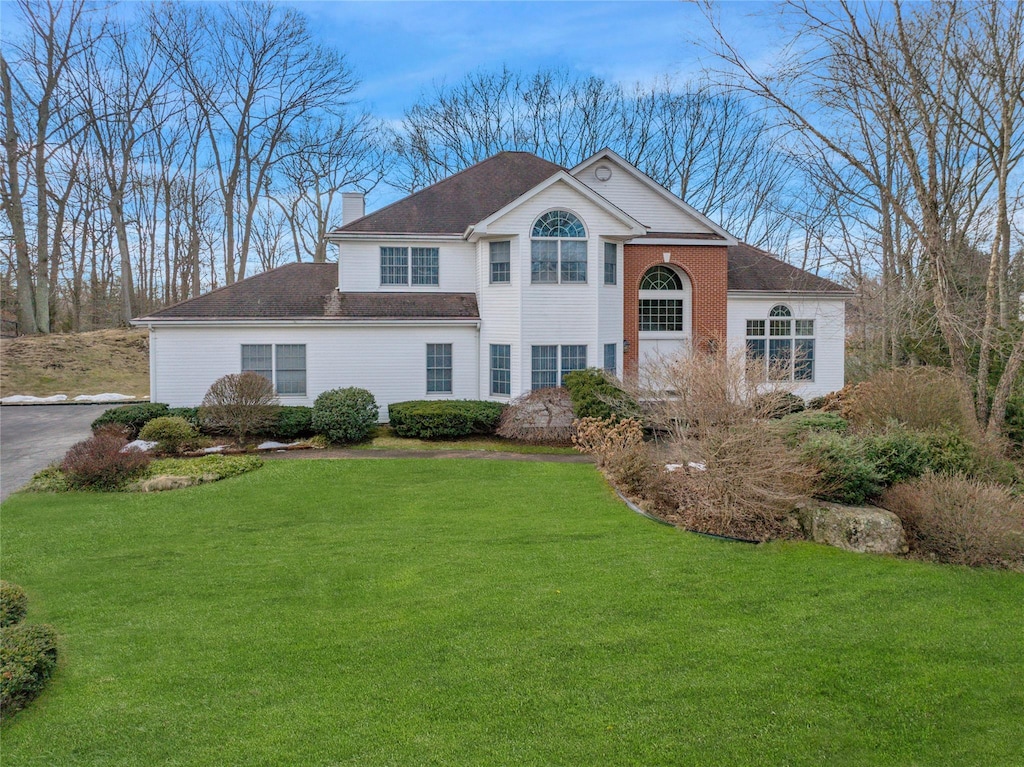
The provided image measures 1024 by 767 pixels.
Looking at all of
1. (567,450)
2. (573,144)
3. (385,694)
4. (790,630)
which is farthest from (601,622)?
(573,144)

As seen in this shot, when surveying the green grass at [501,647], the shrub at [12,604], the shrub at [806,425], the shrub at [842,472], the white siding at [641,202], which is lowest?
the green grass at [501,647]

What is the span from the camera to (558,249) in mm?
17359

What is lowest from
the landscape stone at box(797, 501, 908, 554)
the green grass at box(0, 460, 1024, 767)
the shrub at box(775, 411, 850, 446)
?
the green grass at box(0, 460, 1024, 767)

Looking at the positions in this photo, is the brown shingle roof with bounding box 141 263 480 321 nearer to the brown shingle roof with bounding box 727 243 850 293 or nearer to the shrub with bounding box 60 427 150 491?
the shrub with bounding box 60 427 150 491

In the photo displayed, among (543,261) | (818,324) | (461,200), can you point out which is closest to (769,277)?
(818,324)

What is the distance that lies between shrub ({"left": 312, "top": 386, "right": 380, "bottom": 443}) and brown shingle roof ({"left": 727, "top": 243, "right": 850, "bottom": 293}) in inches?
460

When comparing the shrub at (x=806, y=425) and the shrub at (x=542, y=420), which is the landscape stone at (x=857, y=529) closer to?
the shrub at (x=806, y=425)

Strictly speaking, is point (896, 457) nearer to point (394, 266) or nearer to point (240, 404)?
point (240, 404)

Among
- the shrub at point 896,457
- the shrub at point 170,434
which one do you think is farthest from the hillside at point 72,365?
the shrub at point 896,457

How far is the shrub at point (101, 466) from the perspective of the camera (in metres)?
11.8

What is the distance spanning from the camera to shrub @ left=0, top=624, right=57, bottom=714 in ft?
16.0

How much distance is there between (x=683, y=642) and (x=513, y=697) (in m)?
1.72

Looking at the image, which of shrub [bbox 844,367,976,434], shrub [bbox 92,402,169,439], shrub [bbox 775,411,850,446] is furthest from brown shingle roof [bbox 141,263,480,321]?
shrub [bbox 844,367,976,434]

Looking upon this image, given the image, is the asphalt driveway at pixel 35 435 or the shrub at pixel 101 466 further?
the asphalt driveway at pixel 35 435
